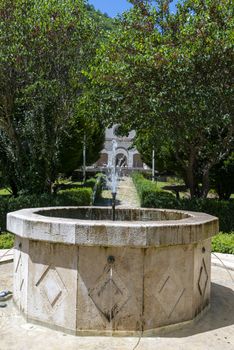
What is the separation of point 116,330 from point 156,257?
92 cm

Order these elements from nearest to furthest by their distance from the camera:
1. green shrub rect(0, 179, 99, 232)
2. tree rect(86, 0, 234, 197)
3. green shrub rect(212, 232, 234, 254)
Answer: green shrub rect(212, 232, 234, 254) → tree rect(86, 0, 234, 197) → green shrub rect(0, 179, 99, 232)

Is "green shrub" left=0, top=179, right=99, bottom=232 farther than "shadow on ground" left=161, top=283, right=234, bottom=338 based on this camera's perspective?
Yes

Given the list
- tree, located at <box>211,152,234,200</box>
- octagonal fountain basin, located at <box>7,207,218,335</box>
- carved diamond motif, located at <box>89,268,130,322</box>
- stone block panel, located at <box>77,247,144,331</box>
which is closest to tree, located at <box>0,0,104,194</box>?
tree, located at <box>211,152,234,200</box>

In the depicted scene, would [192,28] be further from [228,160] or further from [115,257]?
[115,257]

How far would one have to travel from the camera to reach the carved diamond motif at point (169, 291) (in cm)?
488

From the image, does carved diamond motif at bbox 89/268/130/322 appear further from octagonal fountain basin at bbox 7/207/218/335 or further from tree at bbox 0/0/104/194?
tree at bbox 0/0/104/194

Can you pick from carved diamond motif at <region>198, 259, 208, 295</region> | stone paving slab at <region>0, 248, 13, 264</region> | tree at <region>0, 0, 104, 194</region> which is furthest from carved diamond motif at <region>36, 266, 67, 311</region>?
tree at <region>0, 0, 104, 194</region>

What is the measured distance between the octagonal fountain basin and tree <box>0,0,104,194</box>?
8.94 metres

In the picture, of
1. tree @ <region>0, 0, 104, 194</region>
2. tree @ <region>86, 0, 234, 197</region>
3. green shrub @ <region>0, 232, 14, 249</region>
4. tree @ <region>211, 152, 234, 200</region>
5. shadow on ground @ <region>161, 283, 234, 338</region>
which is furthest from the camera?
tree @ <region>211, 152, 234, 200</region>

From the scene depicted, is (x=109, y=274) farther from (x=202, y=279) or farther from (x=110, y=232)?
(x=202, y=279)

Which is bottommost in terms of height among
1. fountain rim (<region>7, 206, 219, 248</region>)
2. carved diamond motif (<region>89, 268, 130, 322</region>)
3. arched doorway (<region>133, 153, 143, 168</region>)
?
carved diamond motif (<region>89, 268, 130, 322</region>)

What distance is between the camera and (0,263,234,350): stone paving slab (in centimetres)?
451

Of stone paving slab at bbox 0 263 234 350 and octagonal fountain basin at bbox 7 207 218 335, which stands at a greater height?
octagonal fountain basin at bbox 7 207 218 335

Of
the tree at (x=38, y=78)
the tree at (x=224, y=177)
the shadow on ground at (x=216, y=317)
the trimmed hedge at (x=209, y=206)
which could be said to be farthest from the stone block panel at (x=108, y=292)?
the tree at (x=224, y=177)
